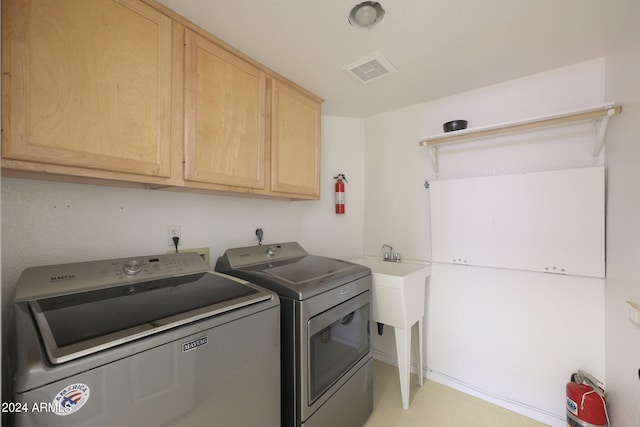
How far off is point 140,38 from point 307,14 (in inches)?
30.9

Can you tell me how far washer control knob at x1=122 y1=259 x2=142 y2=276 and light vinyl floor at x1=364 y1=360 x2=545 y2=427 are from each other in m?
1.72

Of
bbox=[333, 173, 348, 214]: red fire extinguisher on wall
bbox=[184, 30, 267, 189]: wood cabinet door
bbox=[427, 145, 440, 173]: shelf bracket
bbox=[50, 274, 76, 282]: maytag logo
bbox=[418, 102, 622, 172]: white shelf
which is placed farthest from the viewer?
bbox=[333, 173, 348, 214]: red fire extinguisher on wall

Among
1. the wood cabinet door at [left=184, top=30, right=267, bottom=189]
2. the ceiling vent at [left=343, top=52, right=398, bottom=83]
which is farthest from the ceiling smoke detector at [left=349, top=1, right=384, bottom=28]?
the wood cabinet door at [left=184, top=30, right=267, bottom=189]

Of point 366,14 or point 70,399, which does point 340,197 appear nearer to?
point 366,14

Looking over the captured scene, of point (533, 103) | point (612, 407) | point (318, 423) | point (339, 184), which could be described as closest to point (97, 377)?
point (318, 423)

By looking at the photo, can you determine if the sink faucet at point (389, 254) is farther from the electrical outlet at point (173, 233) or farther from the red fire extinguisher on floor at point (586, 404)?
the electrical outlet at point (173, 233)

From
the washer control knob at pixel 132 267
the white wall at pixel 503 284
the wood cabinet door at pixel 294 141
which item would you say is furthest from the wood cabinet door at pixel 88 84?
the white wall at pixel 503 284

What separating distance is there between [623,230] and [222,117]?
2211mm

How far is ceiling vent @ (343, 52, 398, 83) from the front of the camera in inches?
65.2

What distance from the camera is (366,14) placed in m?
1.29

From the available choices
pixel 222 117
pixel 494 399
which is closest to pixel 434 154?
pixel 222 117

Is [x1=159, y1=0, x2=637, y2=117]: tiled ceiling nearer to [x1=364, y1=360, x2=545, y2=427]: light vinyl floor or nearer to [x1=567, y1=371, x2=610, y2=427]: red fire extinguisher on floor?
[x1=567, y1=371, x2=610, y2=427]: red fire extinguisher on floor

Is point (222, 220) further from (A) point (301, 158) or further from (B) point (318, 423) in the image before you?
(B) point (318, 423)

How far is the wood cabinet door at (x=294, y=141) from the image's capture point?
1.78 metres
